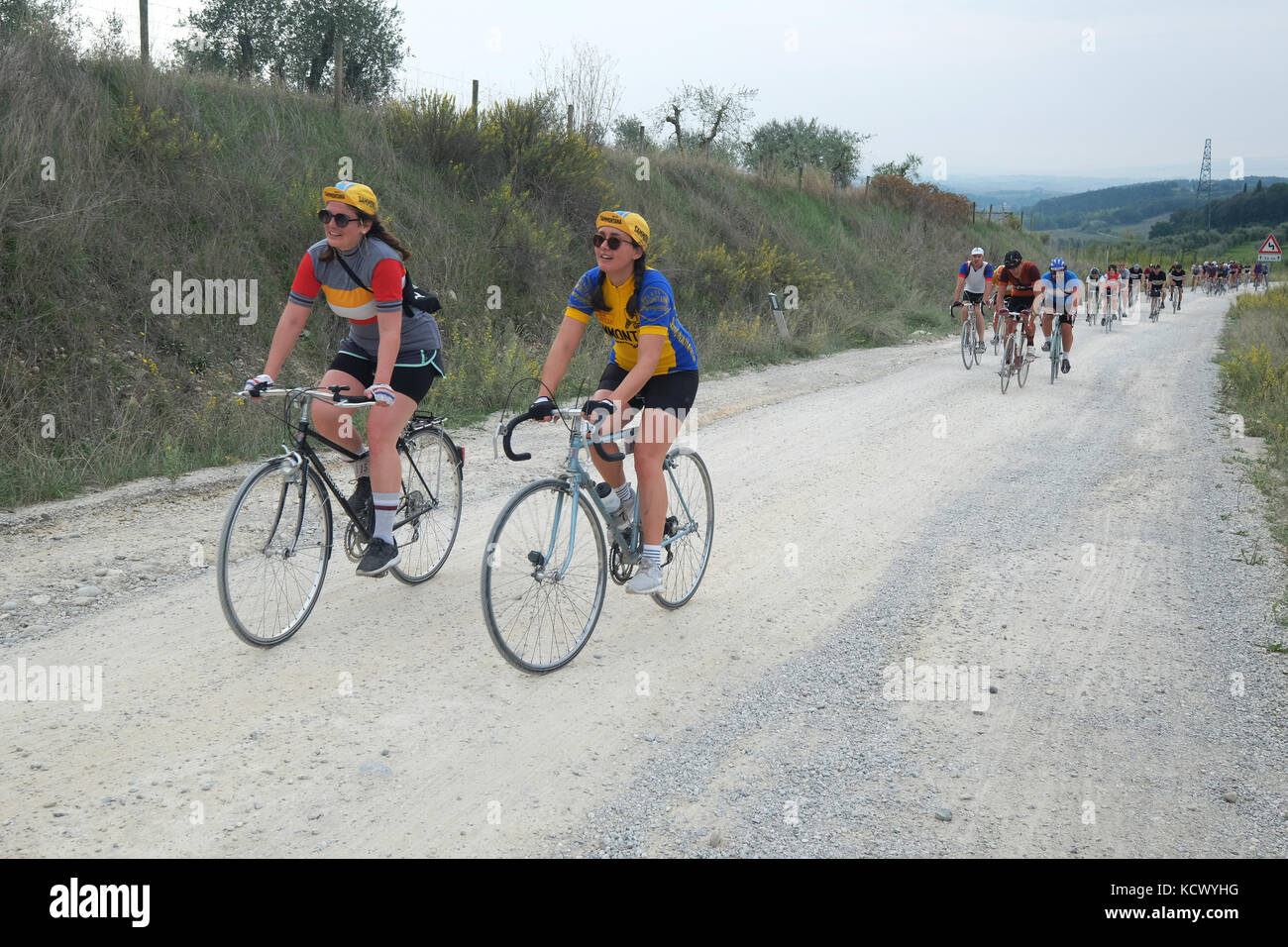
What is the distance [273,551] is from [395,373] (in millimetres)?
1179

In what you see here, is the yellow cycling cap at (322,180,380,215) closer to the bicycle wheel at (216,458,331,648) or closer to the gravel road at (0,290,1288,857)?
the bicycle wheel at (216,458,331,648)

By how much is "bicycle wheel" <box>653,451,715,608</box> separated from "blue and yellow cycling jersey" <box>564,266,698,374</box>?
0.57 meters

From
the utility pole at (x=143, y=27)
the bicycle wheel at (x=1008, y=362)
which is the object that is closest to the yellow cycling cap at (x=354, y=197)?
the bicycle wheel at (x=1008, y=362)

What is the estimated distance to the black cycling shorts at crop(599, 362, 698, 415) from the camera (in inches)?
199

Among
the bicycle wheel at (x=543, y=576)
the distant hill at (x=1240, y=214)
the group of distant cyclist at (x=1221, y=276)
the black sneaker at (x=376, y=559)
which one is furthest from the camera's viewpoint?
the distant hill at (x=1240, y=214)

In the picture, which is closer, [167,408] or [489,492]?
[489,492]

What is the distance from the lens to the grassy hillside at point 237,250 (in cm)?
882

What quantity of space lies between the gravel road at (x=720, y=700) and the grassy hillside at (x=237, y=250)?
181 centimetres

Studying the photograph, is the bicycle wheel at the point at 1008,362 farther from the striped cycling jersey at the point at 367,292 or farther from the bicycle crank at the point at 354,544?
the bicycle crank at the point at 354,544

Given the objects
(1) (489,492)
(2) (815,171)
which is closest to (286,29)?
(2) (815,171)
